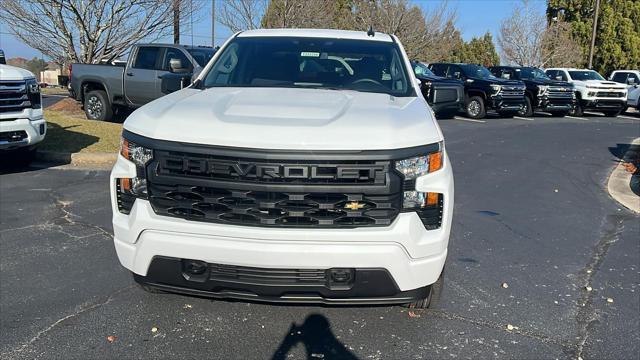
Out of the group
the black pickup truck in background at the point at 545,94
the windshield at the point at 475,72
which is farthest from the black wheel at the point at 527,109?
the windshield at the point at 475,72

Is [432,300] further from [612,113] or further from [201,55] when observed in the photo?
[612,113]

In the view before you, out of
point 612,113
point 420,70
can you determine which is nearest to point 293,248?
point 420,70

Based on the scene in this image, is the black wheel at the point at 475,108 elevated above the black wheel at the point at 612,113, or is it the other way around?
the black wheel at the point at 475,108

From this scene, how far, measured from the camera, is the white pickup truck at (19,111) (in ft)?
24.0

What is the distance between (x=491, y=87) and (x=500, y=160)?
29.1 ft

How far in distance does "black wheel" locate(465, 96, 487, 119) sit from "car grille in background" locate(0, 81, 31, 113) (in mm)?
14613

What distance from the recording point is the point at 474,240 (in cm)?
546

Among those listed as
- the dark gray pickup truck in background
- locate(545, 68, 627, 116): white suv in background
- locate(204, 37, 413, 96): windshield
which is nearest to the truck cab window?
the dark gray pickup truck in background

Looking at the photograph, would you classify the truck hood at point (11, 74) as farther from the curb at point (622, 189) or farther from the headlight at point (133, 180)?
the curb at point (622, 189)

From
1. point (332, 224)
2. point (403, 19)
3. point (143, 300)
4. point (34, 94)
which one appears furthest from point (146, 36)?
point (403, 19)

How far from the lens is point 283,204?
2973mm

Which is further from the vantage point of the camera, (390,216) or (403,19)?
(403,19)

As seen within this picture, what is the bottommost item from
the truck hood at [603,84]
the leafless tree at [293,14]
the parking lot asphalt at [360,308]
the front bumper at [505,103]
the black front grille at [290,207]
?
the parking lot asphalt at [360,308]

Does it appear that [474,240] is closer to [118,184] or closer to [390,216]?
[390,216]
